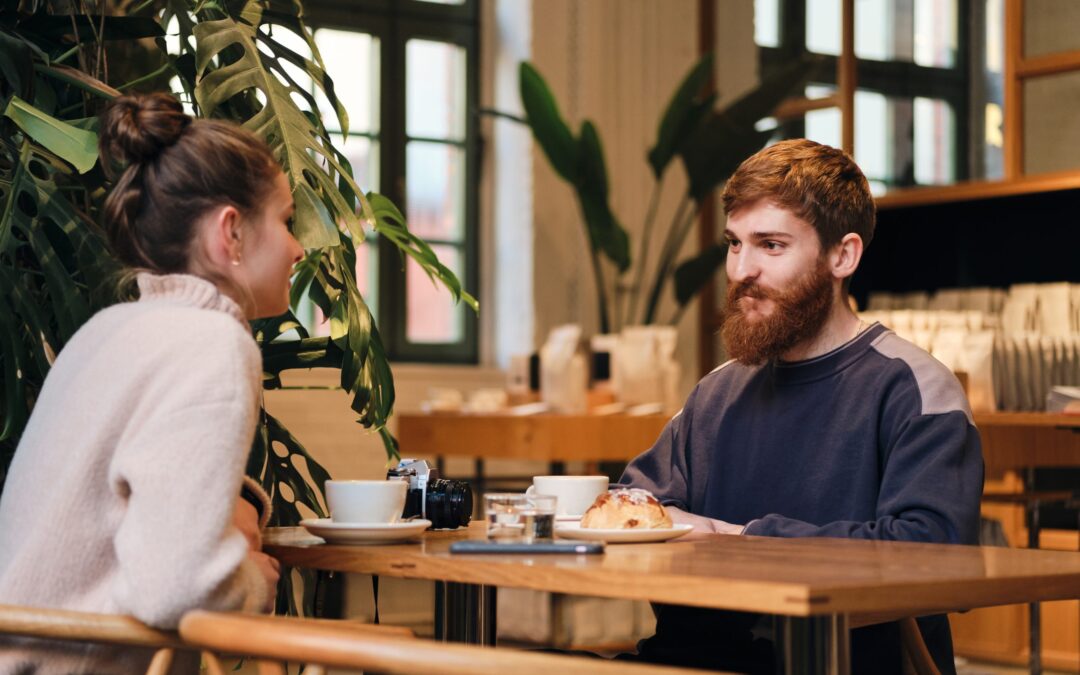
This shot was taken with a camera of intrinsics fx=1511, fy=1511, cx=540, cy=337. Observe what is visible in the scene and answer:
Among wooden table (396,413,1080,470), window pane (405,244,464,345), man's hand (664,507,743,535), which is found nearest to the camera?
man's hand (664,507,743,535)

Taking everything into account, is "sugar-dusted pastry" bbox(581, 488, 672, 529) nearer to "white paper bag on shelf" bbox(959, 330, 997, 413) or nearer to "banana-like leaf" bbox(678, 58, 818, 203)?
"white paper bag on shelf" bbox(959, 330, 997, 413)

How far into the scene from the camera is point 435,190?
6355 mm

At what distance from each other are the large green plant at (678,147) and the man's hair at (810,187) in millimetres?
3540

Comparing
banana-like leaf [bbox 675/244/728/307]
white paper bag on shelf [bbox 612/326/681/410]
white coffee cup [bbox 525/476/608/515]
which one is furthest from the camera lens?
banana-like leaf [bbox 675/244/728/307]

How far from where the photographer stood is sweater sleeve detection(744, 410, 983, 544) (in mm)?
1815

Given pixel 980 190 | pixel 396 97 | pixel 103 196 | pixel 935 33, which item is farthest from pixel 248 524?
pixel 396 97

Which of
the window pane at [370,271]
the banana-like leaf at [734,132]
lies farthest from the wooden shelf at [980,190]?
the window pane at [370,271]

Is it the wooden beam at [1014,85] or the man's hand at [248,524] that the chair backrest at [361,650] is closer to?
the man's hand at [248,524]

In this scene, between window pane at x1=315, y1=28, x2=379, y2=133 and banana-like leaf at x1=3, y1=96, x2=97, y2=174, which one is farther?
window pane at x1=315, y1=28, x2=379, y2=133

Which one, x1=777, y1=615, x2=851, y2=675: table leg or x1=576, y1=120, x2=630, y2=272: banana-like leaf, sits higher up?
x1=576, y1=120, x2=630, y2=272: banana-like leaf

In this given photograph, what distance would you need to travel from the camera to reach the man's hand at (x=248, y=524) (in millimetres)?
1659

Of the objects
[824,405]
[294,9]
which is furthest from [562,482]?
[294,9]

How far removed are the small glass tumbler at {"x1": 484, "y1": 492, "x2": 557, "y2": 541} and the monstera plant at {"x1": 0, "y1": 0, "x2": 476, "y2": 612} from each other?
56 cm

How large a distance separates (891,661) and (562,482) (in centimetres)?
46
